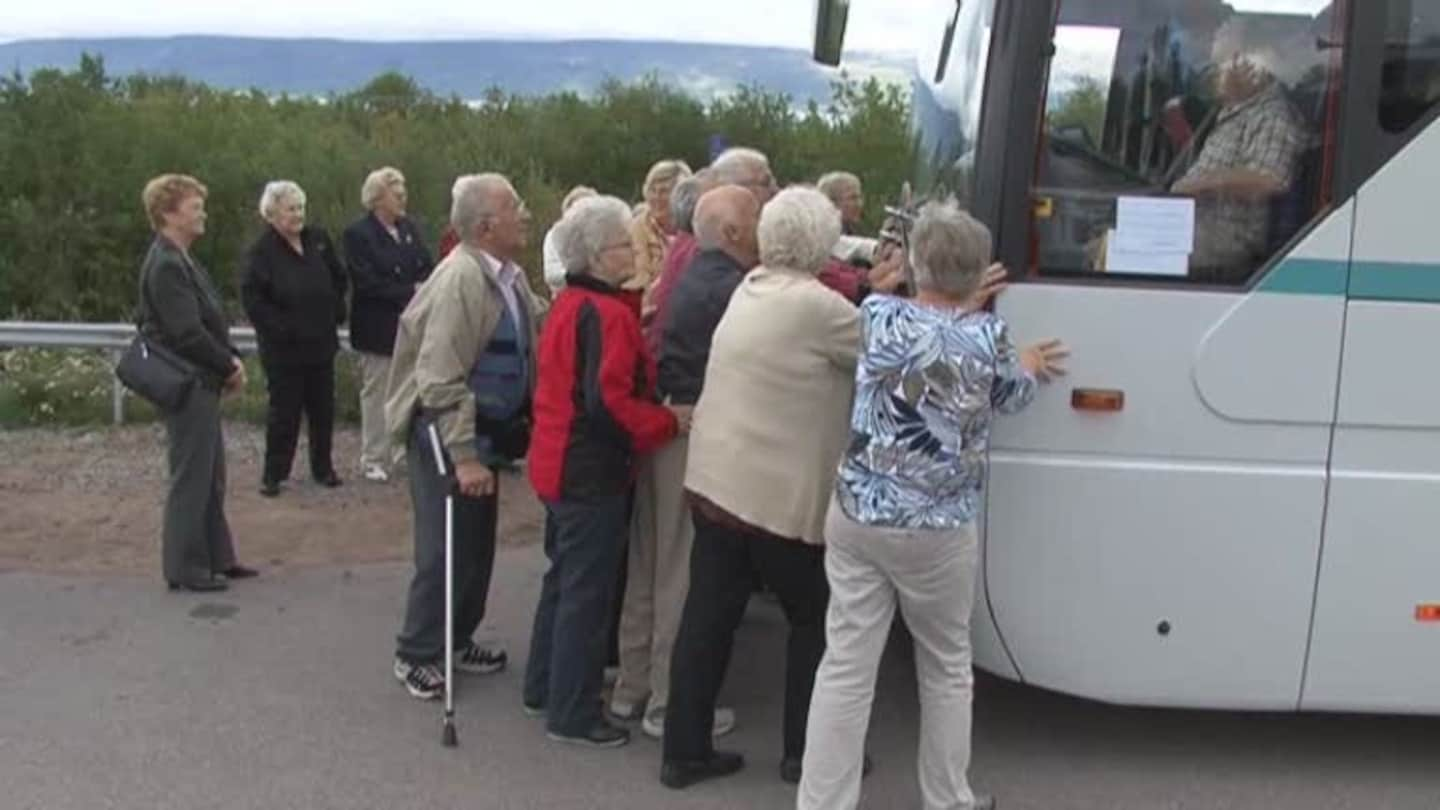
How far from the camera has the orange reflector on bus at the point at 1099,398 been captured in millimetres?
5016

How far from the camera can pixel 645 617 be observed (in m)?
5.77

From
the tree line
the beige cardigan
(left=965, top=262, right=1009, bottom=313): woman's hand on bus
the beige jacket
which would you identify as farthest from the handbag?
the tree line

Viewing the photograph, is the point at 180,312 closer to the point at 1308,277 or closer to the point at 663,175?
the point at 663,175

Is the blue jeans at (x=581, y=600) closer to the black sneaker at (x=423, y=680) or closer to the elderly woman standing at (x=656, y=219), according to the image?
the black sneaker at (x=423, y=680)

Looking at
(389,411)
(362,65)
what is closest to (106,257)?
(362,65)

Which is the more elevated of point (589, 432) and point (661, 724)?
point (589, 432)

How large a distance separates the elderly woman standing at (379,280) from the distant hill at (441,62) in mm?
1614

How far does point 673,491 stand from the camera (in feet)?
18.2

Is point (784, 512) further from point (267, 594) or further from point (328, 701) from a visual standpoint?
point (267, 594)

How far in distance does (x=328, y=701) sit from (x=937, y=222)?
2.90 meters

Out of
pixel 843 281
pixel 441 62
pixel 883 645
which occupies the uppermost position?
pixel 441 62

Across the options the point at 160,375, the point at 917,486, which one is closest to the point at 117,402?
the point at 160,375

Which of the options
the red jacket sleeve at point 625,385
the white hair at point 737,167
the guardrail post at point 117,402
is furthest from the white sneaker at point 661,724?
the guardrail post at point 117,402

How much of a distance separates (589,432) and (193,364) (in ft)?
8.27
